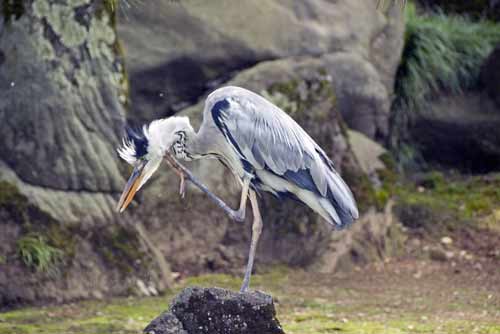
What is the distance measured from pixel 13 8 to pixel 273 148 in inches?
110

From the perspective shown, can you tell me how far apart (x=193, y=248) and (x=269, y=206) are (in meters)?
0.80

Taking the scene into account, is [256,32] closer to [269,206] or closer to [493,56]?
[269,206]

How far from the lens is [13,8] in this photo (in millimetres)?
8344

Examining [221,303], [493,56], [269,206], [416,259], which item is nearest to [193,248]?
[269,206]

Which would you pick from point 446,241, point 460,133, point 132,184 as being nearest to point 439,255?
point 446,241

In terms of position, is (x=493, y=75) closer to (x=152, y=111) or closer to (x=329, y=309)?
(x=152, y=111)

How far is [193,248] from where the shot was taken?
9469 mm

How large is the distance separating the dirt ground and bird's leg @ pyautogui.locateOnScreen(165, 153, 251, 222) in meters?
1.11

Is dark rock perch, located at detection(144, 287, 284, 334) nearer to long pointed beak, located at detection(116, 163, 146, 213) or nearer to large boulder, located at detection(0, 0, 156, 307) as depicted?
long pointed beak, located at detection(116, 163, 146, 213)

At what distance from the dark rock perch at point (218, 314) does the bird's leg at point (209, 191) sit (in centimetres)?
72

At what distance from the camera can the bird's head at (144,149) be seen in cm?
644

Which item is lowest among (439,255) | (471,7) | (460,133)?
(439,255)

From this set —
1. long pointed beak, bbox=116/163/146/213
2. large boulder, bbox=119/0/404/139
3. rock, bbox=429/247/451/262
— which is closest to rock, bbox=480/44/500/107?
large boulder, bbox=119/0/404/139

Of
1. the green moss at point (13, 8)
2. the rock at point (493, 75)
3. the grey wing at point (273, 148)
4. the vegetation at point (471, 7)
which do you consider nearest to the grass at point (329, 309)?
the grey wing at point (273, 148)
